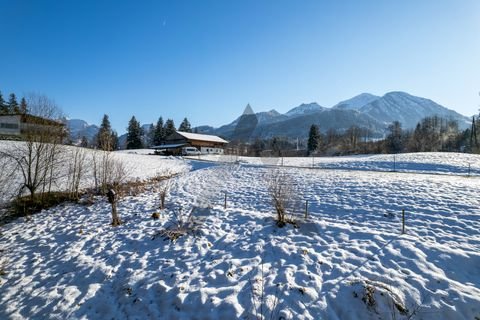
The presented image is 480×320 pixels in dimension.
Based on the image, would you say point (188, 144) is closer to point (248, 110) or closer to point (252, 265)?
point (248, 110)

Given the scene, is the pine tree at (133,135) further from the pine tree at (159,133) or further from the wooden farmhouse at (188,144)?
the wooden farmhouse at (188,144)

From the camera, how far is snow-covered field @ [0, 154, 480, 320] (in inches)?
163

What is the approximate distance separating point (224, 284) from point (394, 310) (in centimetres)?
338

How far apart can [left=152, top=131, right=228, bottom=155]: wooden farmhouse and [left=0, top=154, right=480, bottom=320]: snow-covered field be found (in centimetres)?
3668

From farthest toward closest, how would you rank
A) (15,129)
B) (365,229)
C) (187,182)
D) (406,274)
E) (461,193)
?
(15,129) < (187,182) < (461,193) < (365,229) < (406,274)

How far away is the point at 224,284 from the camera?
15.7ft

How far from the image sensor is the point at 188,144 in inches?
1909

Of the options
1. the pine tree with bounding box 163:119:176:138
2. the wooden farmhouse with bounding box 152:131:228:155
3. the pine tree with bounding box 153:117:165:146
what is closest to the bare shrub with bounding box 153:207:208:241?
the wooden farmhouse with bounding box 152:131:228:155

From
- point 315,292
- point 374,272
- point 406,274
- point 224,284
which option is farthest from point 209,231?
point 406,274

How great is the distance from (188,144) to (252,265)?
45.3m

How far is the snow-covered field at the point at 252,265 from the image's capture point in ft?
13.6

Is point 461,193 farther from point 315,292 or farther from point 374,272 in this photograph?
point 315,292

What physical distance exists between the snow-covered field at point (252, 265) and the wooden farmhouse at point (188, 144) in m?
36.7

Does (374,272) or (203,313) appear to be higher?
(374,272)
